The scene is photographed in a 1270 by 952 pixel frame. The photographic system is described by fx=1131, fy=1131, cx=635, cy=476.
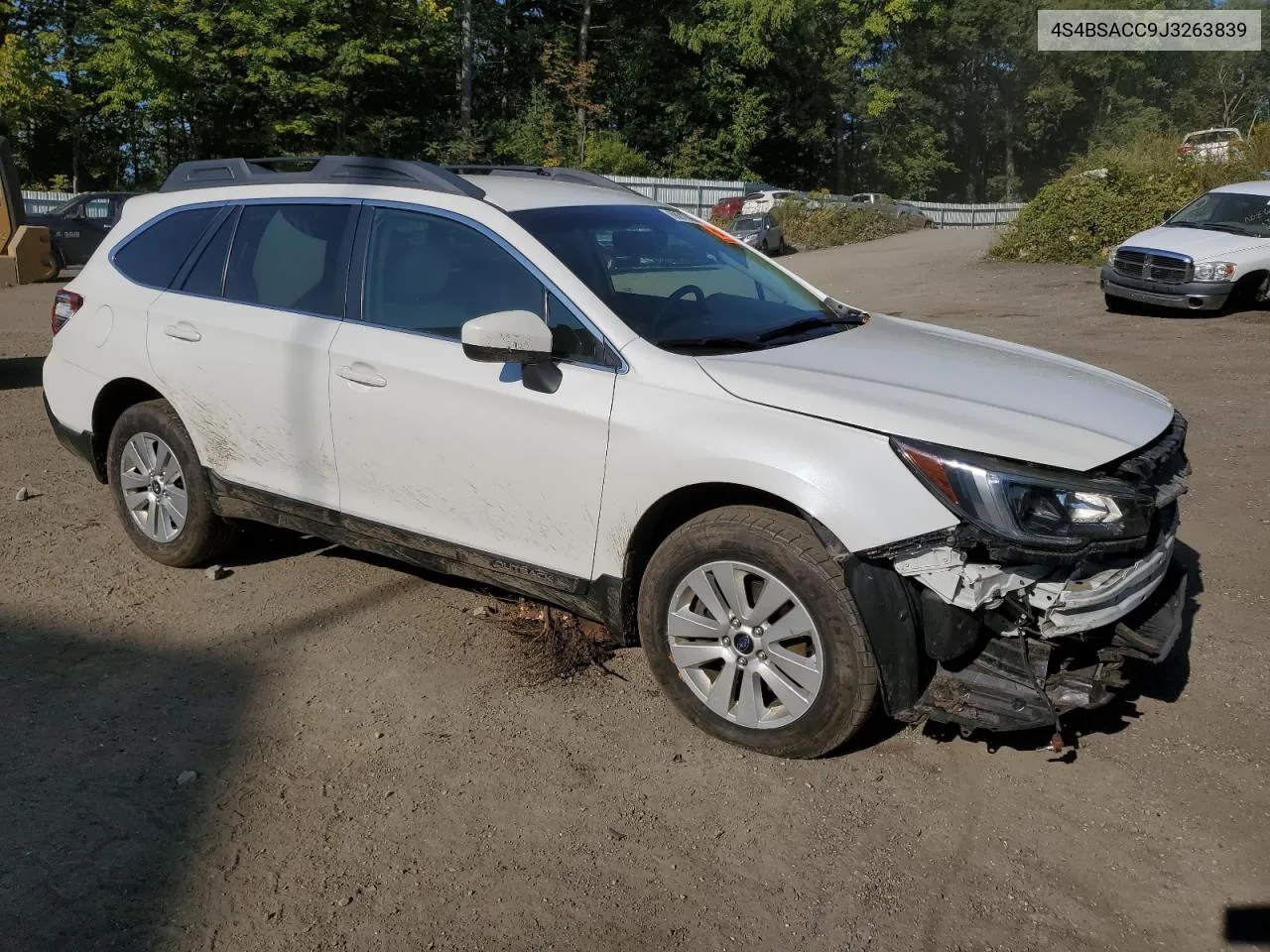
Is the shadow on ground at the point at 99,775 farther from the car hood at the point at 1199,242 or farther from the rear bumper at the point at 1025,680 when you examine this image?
the car hood at the point at 1199,242

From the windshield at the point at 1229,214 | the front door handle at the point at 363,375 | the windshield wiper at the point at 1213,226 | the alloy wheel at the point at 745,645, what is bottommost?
the alloy wheel at the point at 745,645

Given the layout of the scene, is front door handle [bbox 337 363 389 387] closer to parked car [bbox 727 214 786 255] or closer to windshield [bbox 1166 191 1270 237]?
windshield [bbox 1166 191 1270 237]

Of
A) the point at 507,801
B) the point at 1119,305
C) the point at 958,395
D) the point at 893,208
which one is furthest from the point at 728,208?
the point at 507,801

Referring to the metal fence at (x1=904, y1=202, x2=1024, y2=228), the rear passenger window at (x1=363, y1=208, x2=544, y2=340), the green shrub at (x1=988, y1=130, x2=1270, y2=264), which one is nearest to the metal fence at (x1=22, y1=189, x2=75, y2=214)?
the green shrub at (x1=988, y1=130, x2=1270, y2=264)

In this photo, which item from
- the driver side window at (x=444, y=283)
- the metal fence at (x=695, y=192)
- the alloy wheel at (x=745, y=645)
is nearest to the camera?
the alloy wheel at (x=745, y=645)

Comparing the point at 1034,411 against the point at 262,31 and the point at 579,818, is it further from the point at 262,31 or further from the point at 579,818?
the point at 262,31

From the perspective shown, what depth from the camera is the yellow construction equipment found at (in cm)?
1283

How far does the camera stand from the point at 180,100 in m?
35.6

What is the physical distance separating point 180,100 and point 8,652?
35530mm

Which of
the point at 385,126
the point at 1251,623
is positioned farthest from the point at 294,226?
the point at 385,126

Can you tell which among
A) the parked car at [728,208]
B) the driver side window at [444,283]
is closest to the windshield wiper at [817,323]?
the driver side window at [444,283]

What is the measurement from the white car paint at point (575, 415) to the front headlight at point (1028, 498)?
48mm

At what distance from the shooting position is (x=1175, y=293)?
13.3 meters

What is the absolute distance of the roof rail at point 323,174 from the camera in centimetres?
440
